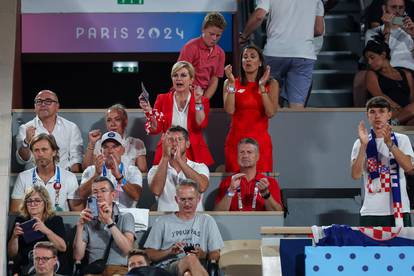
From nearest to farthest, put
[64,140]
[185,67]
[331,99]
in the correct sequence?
[185,67], [64,140], [331,99]

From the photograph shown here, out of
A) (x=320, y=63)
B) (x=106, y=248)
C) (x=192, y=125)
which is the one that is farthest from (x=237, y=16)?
(x=106, y=248)

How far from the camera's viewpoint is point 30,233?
8234mm

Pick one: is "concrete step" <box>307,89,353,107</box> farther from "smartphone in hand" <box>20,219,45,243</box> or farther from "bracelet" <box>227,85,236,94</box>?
"smartphone in hand" <box>20,219,45,243</box>

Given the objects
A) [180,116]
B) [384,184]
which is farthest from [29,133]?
[384,184]

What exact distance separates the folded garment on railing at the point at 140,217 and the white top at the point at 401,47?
3.39 metres

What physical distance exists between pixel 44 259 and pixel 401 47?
4.56 meters

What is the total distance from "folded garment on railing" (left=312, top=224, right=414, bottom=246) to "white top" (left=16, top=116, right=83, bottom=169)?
327 cm

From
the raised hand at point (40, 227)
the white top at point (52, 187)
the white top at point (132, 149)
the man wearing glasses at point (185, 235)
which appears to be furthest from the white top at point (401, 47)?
the raised hand at point (40, 227)

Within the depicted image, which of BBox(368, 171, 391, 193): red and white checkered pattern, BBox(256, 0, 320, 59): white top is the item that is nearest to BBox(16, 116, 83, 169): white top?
BBox(256, 0, 320, 59): white top

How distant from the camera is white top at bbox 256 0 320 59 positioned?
1028 cm

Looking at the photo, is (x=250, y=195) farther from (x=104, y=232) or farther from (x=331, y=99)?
(x=331, y=99)

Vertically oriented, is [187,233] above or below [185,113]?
below

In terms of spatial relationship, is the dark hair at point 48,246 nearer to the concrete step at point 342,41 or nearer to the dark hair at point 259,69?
the dark hair at point 259,69

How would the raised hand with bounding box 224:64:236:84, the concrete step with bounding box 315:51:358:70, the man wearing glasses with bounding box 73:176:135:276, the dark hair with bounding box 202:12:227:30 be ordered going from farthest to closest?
the concrete step with bounding box 315:51:358:70, the dark hair with bounding box 202:12:227:30, the raised hand with bounding box 224:64:236:84, the man wearing glasses with bounding box 73:176:135:276
